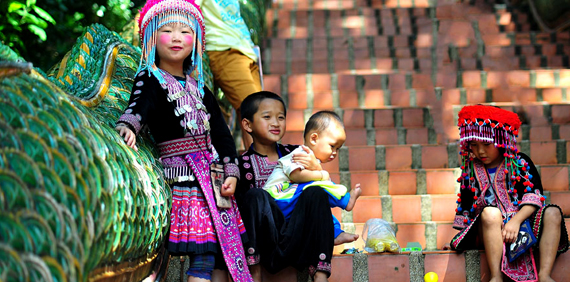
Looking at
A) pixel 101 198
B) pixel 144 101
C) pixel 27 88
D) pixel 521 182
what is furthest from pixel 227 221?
pixel 521 182

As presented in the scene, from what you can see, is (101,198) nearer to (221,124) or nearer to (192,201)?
(192,201)

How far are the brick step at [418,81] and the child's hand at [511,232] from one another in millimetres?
3119

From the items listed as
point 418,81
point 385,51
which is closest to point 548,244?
point 418,81

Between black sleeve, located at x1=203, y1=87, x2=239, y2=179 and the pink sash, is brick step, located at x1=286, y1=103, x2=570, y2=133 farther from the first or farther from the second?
the pink sash

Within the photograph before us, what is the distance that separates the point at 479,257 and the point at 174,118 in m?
1.77

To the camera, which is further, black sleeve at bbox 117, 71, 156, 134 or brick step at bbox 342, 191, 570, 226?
brick step at bbox 342, 191, 570, 226

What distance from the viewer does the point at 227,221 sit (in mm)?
3412

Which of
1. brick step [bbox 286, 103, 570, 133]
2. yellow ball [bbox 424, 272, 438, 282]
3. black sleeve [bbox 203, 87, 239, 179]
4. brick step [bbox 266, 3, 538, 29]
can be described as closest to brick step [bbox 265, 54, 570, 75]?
brick step [bbox 266, 3, 538, 29]

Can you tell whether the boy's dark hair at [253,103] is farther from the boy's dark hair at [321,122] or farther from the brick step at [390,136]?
the brick step at [390,136]

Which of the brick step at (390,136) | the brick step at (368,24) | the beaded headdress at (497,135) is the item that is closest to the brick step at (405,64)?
the brick step at (368,24)

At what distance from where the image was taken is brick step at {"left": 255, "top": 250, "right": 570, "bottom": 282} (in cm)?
383

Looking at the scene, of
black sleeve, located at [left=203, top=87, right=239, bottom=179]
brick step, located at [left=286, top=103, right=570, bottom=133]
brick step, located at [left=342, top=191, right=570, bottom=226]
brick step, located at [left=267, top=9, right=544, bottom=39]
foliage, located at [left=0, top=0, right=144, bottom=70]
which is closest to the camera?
black sleeve, located at [left=203, top=87, right=239, bottom=179]

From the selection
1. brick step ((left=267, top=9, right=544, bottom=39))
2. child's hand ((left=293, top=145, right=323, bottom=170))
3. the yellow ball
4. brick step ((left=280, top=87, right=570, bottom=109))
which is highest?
brick step ((left=267, top=9, right=544, bottom=39))

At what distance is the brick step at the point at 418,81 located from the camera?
272 inches
